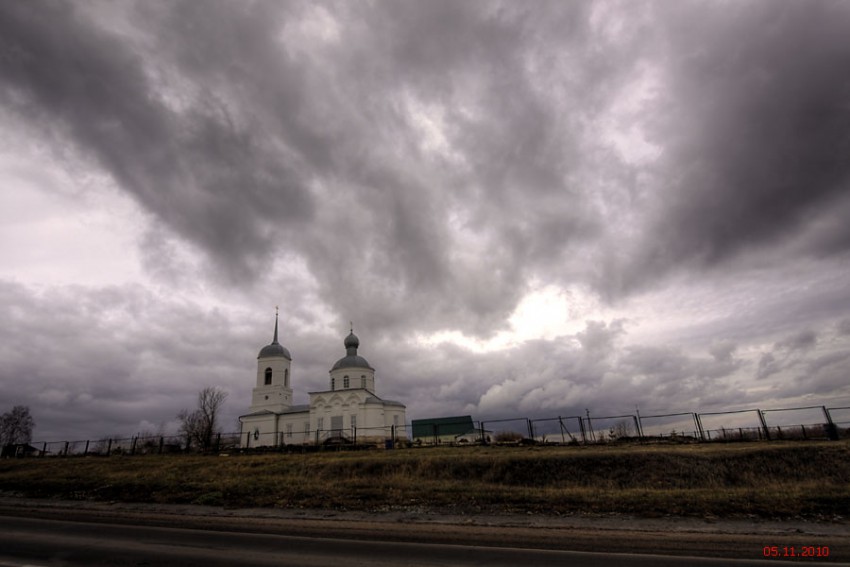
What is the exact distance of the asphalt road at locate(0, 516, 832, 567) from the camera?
27.2ft

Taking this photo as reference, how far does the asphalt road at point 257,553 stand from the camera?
8297 millimetres

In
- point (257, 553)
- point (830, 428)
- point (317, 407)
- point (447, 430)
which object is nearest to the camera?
point (257, 553)

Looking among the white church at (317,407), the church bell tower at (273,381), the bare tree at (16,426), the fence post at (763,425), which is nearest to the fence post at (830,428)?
the fence post at (763,425)

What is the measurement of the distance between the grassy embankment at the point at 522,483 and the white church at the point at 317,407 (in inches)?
1480

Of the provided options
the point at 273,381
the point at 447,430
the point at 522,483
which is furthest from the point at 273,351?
the point at 522,483

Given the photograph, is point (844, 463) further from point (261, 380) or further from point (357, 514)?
point (261, 380)

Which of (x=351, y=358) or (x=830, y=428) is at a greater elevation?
(x=351, y=358)

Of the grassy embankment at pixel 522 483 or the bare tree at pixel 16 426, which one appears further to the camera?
the bare tree at pixel 16 426

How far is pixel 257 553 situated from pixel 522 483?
13.2 metres

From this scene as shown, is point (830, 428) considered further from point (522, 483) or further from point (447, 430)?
point (447, 430)
